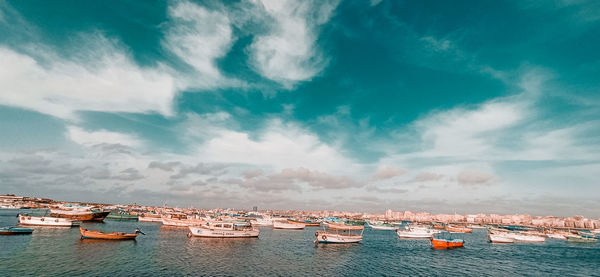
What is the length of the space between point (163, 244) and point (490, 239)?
9287 cm

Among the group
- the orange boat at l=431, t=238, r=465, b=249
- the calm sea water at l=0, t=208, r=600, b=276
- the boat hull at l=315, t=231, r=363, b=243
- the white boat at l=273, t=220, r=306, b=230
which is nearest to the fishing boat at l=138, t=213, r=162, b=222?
the white boat at l=273, t=220, r=306, b=230

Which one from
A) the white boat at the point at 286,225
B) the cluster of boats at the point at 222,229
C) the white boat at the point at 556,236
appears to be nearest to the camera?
the cluster of boats at the point at 222,229

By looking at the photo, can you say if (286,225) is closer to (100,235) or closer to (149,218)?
(149,218)

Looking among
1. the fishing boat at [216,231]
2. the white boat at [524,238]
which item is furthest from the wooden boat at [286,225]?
the white boat at [524,238]

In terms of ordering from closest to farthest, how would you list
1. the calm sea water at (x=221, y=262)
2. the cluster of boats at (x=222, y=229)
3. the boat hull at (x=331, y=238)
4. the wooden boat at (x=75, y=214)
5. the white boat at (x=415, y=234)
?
the calm sea water at (x=221, y=262)
the boat hull at (x=331, y=238)
the cluster of boats at (x=222, y=229)
the wooden boat at (x=75, y=214)
the white boat at (x=415, y=234)

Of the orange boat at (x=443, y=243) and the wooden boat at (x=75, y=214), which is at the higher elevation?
the wooden boat at (x=75, y=214)

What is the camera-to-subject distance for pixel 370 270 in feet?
125

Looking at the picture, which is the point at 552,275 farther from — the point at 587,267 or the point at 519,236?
the point at 519,236

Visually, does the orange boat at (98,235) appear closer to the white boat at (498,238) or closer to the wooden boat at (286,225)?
the wooden boat at (286,225)

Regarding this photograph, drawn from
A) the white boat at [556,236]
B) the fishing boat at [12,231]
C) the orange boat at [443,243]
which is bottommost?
the white boat at [556,236]

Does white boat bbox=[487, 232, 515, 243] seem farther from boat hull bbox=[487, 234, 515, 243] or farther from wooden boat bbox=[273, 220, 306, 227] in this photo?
wooden boat bbox=[273, 220, 306, 227]

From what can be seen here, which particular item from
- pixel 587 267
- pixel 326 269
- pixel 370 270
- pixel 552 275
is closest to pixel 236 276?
pixel 326 269

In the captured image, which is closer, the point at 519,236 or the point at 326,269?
the point at 326,269

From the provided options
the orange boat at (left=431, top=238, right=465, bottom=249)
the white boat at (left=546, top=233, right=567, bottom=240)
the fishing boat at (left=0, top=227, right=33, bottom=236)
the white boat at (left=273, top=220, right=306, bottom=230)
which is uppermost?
the fishing boat at (left=0, top=227, right=33, bottom=236)
